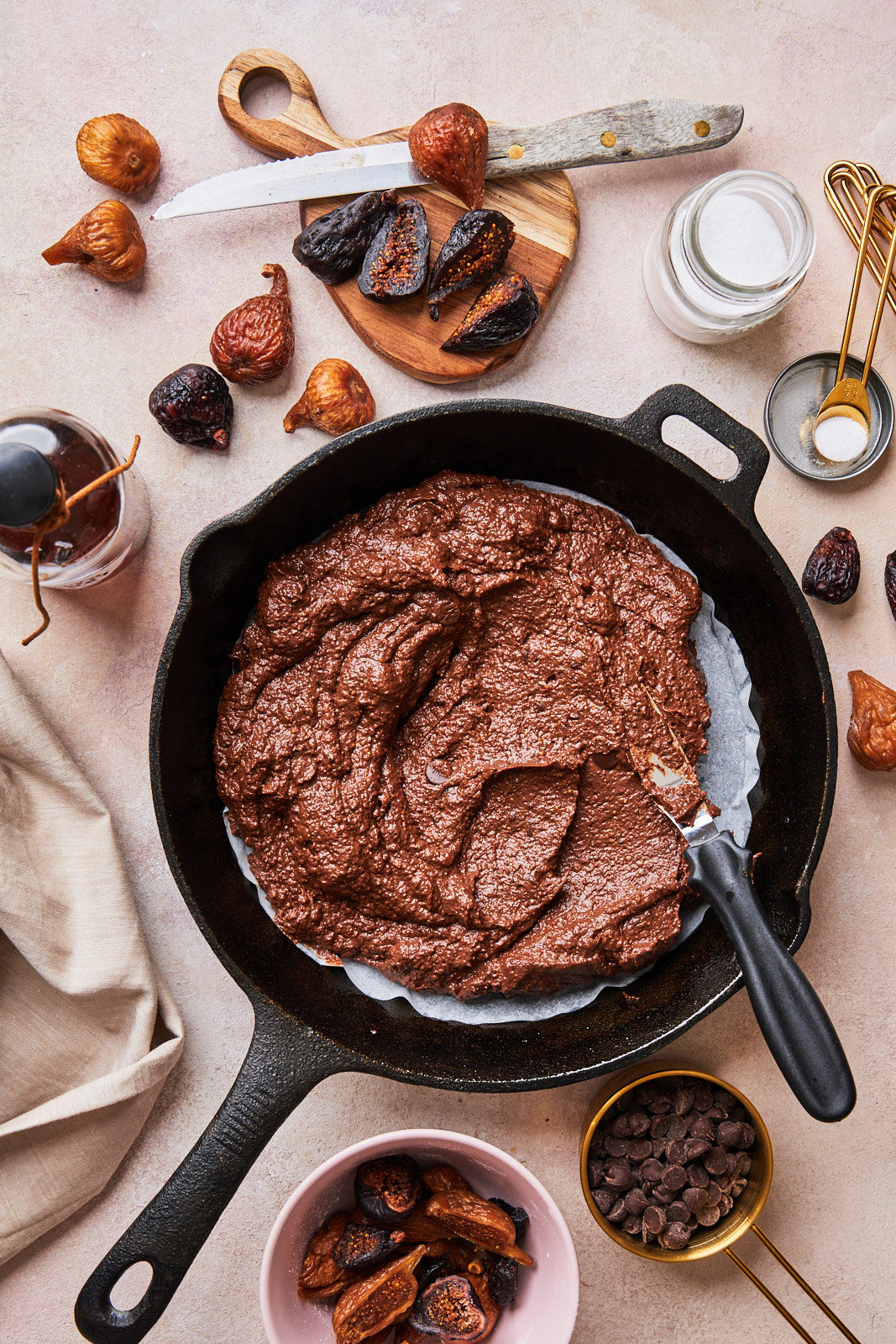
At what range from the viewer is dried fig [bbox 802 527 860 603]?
2.13m

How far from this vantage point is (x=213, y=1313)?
2166 millimetres

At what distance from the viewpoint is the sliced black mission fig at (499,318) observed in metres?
2.00

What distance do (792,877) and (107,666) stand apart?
5.43 ft

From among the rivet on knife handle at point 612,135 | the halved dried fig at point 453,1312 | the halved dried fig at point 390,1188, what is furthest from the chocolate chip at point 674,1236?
the rivet on knife handle at point 612,135

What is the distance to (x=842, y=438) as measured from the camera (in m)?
2.13

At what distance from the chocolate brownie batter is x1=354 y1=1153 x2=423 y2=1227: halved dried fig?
1.24 feet

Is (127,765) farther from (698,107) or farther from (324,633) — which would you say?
(698,107)

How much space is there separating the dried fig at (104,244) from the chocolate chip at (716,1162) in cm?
241

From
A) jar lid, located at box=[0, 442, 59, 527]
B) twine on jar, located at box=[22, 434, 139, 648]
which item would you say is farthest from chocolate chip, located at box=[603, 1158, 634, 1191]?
jar lid, located at box=[0, 442, 59, 527]

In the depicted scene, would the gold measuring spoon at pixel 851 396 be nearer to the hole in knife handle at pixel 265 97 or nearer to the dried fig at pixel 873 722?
the dried fig at pixel 873 722

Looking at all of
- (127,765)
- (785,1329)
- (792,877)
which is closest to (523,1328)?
(785,1329)

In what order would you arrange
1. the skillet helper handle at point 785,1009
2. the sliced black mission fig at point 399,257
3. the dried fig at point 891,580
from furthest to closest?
the dried fig at point 891,580
the sliced black mission fig at point 399,257
the skillet helper handle at point 785,1009

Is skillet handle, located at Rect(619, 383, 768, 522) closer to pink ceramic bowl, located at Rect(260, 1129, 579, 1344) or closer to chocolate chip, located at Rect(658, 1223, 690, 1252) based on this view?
pink ceramic bowl, located at Rect(260, 1129, 579, 1344)

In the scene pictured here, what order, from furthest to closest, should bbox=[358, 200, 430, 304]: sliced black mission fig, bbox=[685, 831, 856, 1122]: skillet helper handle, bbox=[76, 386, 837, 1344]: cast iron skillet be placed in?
bbox=[358, 200, 430, 304]: sliced black mission fig → bbox=[76, 386, 837, 1344]: cast iron skillet → bbox=[685, 831, 856, 1122]: skillet helper handle
